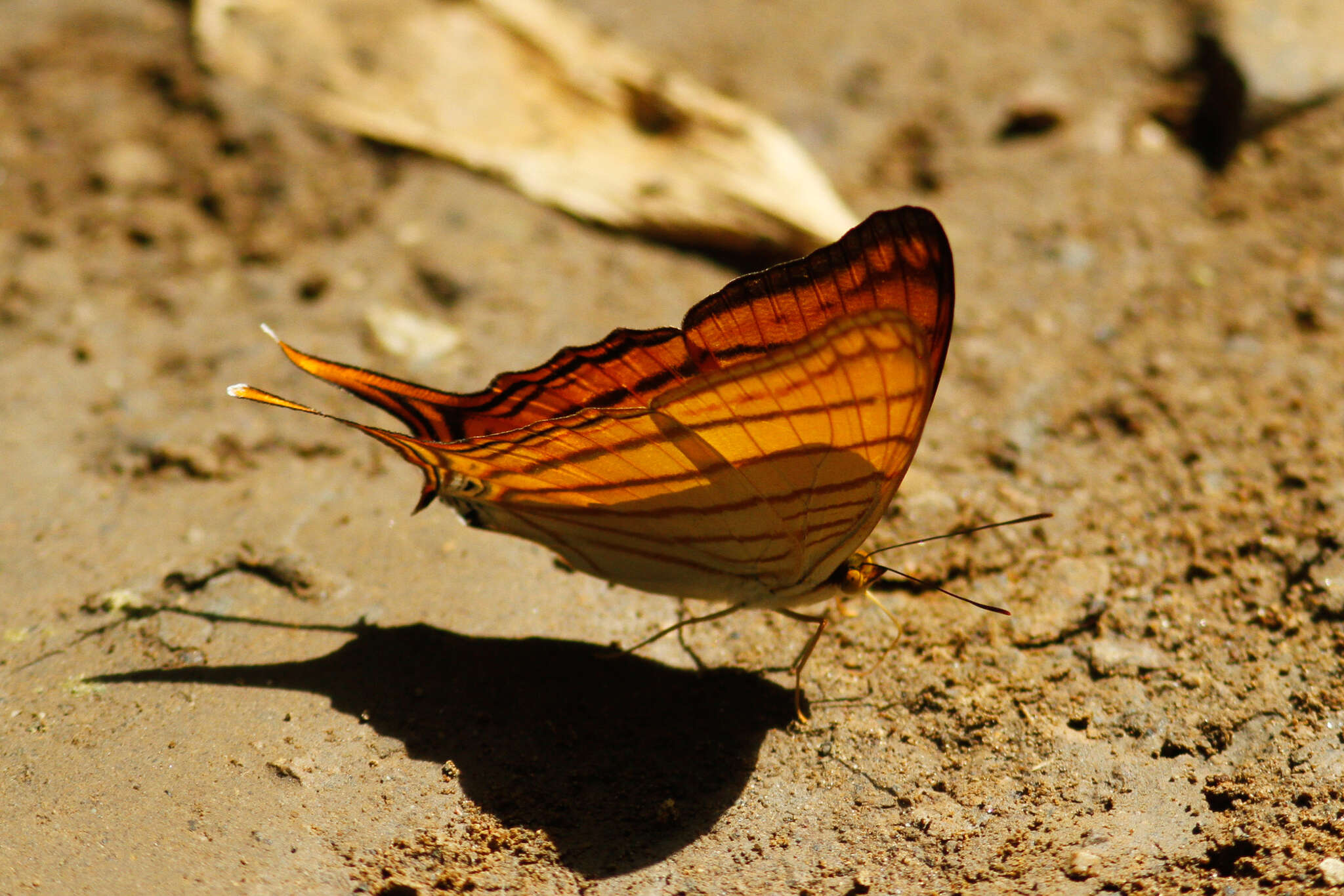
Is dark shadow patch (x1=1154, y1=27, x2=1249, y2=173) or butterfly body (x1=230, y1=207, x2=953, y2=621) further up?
dark shadow patch (x1=1154, y1=27, x2=1249, y2=173)

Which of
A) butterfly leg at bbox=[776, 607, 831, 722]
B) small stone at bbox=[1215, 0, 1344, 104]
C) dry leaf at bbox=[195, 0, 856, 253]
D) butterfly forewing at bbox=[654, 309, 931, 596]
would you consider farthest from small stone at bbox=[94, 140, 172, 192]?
small stone at bbox=[1215, 0, 1344, 104]

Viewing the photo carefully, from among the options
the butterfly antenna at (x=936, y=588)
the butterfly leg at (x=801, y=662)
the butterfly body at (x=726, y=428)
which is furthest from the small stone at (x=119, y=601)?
the butterfly antenna at (x=936, y=588)

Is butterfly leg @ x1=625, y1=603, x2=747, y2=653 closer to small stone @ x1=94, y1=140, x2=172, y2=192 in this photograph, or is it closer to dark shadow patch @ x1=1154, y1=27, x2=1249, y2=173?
small stone @ x1=94, y1=140, x2=172, y2=192

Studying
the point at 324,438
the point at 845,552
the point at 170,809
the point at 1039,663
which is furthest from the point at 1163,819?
the point at 324,438

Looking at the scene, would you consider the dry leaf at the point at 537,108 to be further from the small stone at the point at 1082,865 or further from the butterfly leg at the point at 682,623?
the small stone at the point at 1082,865

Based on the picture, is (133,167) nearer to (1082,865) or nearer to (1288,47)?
(1082,865)

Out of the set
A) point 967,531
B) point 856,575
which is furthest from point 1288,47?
point 856,575
